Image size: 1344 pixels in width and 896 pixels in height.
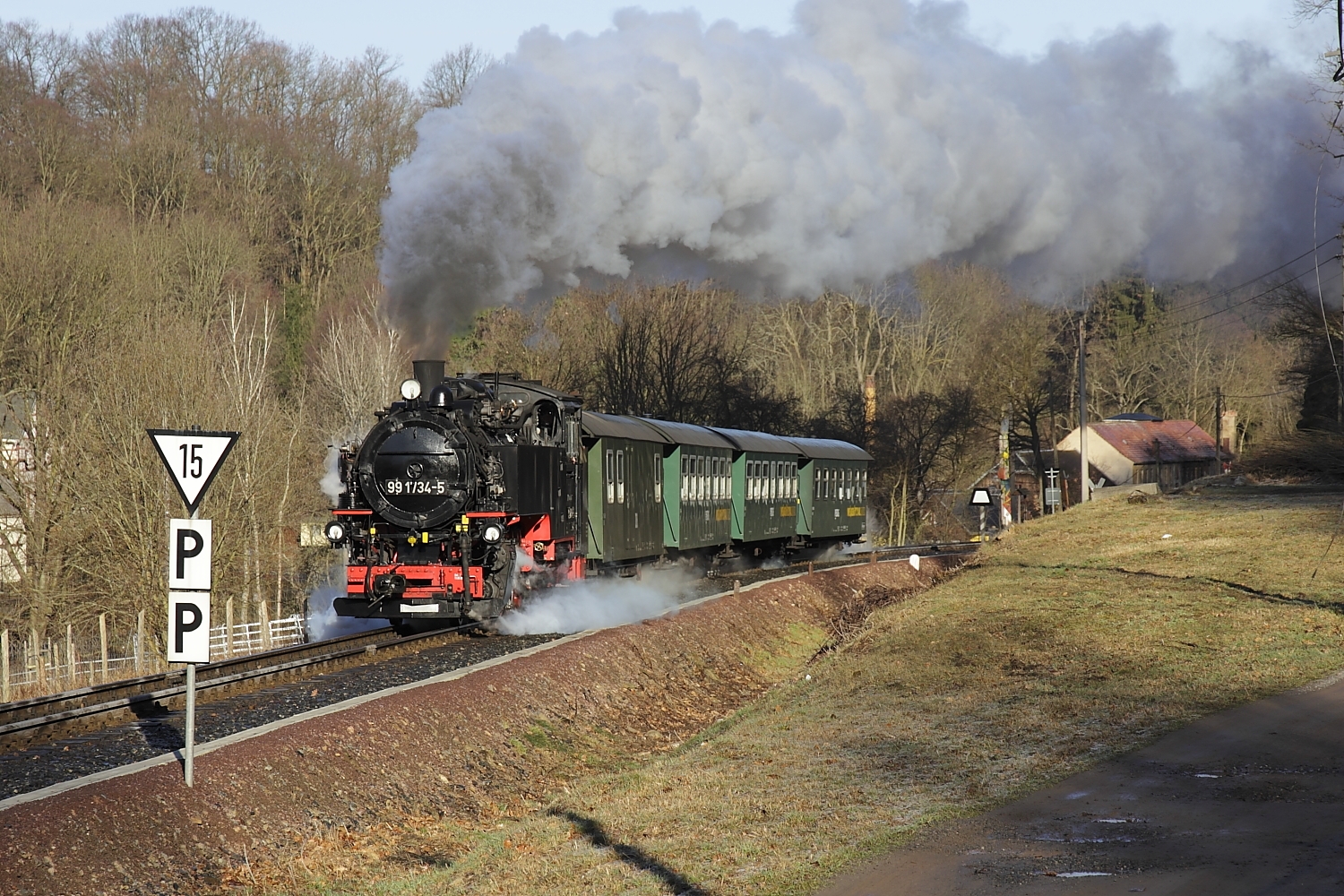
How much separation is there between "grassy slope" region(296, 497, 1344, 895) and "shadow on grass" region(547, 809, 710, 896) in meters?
0.02

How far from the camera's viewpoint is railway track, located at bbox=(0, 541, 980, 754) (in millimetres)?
12023

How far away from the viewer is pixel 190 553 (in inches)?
364

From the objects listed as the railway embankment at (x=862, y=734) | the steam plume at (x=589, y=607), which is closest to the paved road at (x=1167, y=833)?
the railway embankment at (x=862, y=734)

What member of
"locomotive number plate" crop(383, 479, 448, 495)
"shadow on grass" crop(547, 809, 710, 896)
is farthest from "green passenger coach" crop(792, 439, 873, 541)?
"shadow on grass" crop(547, 809, 710, 896)

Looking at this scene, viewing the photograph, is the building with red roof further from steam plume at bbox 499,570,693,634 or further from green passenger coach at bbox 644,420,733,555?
steam plume at bbox 499,570,693,634

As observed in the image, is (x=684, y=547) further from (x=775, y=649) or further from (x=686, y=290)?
(x=686, y=290)

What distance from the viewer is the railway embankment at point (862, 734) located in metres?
8.73

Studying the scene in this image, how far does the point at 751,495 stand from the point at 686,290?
54.2ft

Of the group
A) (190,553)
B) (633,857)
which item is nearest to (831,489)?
(633,857)

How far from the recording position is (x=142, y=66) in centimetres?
4984

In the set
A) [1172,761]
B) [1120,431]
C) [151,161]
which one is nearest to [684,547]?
[1172,761]

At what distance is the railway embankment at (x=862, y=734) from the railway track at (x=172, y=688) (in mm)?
3096

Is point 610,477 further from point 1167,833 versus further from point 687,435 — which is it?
point 1167,833

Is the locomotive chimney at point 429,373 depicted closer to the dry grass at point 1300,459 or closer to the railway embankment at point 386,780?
the railway embankment at point 386,780
